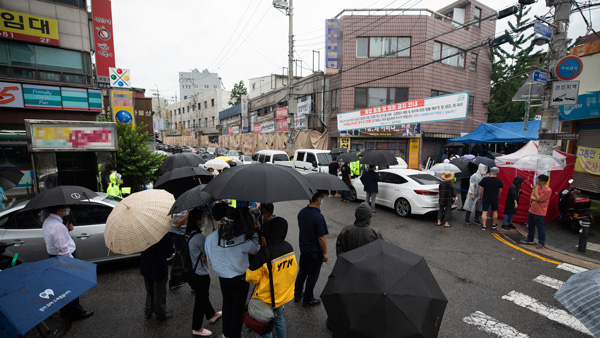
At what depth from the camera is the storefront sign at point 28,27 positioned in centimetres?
1122

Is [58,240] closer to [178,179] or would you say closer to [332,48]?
[178,179]

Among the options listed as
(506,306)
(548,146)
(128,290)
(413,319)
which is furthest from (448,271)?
(128,290)

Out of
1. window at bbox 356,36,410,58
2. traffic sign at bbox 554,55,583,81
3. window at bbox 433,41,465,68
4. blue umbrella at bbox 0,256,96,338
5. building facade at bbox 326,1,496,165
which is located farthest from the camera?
window at bbox 433,41,465,68

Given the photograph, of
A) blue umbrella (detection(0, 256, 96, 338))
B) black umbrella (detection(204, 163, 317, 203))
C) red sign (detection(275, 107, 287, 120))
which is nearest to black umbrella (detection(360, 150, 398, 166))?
black umbrella (detection(204, 163, 317, 203))

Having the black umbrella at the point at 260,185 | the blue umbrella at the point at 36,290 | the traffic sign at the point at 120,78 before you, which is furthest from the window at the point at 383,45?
the blue umbrella at the point at 36,290

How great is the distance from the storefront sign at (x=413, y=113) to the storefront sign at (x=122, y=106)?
37.1 feet

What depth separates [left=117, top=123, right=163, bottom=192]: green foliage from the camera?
9.38m

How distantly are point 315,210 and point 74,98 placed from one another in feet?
47.7

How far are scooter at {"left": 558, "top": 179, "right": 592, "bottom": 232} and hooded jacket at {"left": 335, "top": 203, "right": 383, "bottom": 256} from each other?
23.8 ft

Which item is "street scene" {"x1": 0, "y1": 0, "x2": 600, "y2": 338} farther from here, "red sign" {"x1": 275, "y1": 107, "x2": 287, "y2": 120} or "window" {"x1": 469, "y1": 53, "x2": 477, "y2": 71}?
"red sign" {"x1": 275, "y1": 107, "x2": 287, "y2": 120}

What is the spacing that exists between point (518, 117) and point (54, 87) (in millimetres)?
29673

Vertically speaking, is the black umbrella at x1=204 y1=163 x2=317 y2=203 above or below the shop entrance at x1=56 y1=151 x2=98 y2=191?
above

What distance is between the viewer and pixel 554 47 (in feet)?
23.2

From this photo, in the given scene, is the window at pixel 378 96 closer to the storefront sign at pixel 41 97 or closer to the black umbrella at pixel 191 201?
the storefront sign at pixel 41 97
